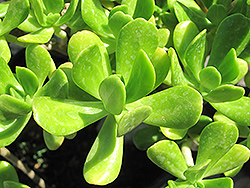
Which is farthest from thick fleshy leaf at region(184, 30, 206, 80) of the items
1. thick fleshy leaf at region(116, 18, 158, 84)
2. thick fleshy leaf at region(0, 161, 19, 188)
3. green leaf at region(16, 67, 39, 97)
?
thick fleshy leaf at region(0, 161, 19, 188)

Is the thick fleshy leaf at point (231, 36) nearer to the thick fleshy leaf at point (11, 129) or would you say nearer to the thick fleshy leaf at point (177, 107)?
the thick fleshy leaf at point (177, 107)

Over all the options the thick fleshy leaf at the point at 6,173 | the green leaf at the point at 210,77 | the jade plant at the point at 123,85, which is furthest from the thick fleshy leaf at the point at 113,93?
the thick fleshy leaf at the point at 6,173

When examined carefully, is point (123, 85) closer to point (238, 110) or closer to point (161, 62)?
point (161, 62)

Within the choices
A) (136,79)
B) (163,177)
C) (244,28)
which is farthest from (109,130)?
(163,177)

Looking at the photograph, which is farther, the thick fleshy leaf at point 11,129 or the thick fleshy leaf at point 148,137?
the thick fleshy leaf at point 148,137

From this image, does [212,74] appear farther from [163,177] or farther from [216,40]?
[163,177]

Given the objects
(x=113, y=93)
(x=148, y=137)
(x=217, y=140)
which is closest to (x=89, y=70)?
(x=113, y=93)
